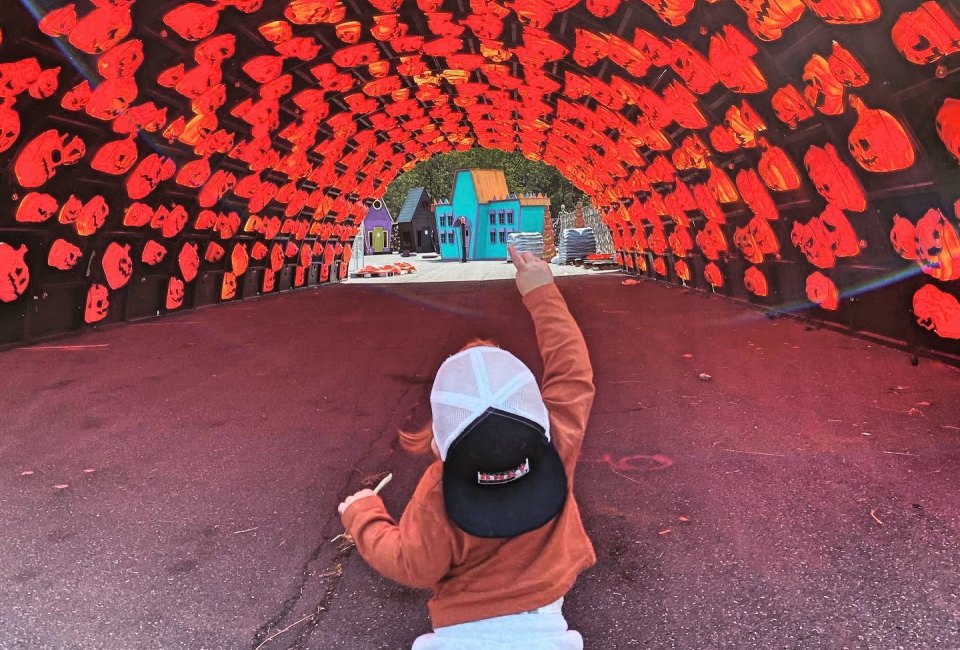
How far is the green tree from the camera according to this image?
193 feet

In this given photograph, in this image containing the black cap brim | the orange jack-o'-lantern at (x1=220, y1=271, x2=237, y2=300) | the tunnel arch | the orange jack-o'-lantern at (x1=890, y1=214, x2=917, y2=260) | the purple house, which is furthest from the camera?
the purple house

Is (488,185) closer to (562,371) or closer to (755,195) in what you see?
(755,195)

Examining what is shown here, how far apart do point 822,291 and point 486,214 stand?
36.6 m

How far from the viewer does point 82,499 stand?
4203 mm

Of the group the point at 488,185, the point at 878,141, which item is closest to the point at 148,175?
the point at 878,141

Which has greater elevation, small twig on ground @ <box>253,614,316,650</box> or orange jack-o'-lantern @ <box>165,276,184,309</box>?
orange jack-o'-lantern @ <box>165,276,184,309</box>

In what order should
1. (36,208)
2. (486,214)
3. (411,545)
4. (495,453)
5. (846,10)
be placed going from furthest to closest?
(486,214)
(36,208)
(846,10)
(411,545)
(495,453)

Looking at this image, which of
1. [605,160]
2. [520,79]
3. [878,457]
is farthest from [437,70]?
[878,457]

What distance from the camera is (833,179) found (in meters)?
8.34

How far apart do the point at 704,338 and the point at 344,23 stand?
24.6 ft

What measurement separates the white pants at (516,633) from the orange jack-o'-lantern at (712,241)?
1283cm

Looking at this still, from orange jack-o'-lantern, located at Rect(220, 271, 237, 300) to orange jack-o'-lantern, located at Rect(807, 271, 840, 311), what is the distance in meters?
12.7

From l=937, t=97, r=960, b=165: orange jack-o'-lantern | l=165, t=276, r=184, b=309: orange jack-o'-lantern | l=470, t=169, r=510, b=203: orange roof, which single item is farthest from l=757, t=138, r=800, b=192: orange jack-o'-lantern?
l=470, t=169, r=510, b=203: orange roof

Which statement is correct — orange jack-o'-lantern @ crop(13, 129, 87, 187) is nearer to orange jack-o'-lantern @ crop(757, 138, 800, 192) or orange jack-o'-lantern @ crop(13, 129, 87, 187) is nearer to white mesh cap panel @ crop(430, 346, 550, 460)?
white mesh cap panel @ crop(430, 346, 550, 460)
